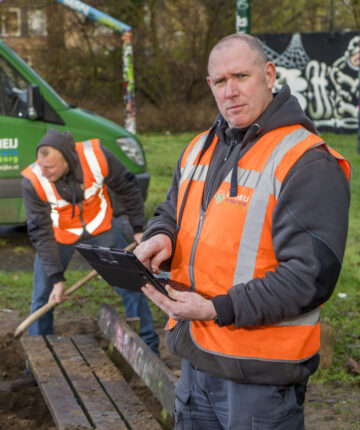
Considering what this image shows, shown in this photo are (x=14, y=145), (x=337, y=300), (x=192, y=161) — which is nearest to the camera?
(x=192, y=161)

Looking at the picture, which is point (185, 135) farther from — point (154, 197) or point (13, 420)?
point (13, 420)

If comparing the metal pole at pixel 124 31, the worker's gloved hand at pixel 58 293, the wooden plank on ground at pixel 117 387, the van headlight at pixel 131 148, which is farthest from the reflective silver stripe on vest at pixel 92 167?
the metal pole at pixel 124 31

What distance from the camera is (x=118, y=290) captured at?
5.71 metres

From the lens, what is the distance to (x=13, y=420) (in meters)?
4.61

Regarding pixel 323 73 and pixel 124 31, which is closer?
pixel 124 31

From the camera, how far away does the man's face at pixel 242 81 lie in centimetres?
257

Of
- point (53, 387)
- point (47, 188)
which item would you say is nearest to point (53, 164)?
point (47, 188)

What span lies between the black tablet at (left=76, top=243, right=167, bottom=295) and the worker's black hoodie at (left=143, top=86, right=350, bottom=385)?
0.27 metres

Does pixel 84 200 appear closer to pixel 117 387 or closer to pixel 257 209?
pixel 117 387

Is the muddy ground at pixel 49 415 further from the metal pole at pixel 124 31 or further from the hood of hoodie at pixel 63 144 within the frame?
the metal pole at pixel 124 31

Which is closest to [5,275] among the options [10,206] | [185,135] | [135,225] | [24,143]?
[10,206]

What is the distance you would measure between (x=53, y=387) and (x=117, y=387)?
1.20 feet

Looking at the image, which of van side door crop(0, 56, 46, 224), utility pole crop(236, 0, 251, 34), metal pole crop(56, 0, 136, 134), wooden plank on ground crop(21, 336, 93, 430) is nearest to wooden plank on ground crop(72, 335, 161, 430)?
wooden plank on ground crop(21, 336, 93, 430)

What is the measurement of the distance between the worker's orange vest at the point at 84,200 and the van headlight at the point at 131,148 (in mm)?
3746
